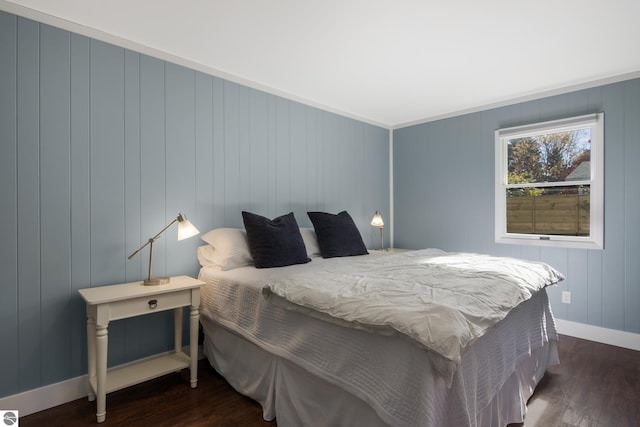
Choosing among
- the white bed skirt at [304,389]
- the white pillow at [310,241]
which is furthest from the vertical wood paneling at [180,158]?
the white pillow at [310,241]

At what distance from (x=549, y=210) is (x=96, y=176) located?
402 cm

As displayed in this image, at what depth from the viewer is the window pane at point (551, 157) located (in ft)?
10.7

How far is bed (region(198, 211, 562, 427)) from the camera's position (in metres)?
1.26

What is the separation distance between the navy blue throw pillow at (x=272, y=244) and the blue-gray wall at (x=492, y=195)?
7.17ft

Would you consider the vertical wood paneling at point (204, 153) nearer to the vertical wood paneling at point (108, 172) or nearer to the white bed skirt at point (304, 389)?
the vertical wood paneling at point (108, 172)

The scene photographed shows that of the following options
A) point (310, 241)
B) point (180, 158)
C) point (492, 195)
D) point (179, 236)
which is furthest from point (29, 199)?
point (492, 195)

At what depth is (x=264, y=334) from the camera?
6.42ft

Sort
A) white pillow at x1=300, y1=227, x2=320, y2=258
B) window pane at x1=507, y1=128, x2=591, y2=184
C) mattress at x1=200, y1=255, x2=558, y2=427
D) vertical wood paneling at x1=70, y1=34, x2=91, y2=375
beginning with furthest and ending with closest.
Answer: window pane at x1=507, y1=128, x2=591, y2=184 < white pillow at x1=300, y1=227, x2=320, y2=258 < vertical wood paneling at x1=70, y1=34, x2=91, y2=375 < mattress at x1=200, y1=255, x2=558, y2=427

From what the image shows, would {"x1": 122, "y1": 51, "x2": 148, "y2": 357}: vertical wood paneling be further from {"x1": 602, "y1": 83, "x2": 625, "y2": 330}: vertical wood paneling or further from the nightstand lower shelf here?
{"x1": 602, "y1": 83, "x2": 625, "y2": 330}: vertical wood paneling

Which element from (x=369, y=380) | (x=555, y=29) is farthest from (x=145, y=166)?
(x=555, y=29)

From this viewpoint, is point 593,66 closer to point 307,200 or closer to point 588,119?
point 588,119

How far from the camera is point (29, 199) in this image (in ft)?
6.63

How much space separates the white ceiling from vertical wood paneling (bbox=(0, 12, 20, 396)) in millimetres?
256
